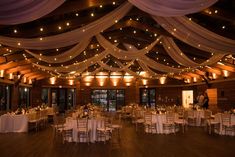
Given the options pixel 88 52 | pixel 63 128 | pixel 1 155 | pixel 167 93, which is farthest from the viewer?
pixel 167 93

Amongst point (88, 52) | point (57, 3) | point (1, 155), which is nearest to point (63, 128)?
point (1, 155)

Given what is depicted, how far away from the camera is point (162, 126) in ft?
37.8

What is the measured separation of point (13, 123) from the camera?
12.0 meters

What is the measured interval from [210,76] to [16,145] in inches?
528

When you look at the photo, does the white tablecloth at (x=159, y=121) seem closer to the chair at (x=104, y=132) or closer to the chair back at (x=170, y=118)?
the chair back at (x=170, y=118)

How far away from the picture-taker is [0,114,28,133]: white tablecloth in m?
11.8

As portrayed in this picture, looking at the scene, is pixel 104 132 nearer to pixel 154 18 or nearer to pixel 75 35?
pixel 75 35

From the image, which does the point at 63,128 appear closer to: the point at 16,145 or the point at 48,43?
the point at 16,145

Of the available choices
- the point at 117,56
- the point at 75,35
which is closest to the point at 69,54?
the point at 117,56

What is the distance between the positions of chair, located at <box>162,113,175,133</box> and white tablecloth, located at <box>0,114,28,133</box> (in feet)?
19.1

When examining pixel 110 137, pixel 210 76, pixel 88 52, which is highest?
pixel 88 52

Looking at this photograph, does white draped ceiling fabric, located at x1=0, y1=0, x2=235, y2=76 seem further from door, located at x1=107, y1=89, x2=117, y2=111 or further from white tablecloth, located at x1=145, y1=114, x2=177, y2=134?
door, located at x1=107, y1=89, x2=117, y2=111

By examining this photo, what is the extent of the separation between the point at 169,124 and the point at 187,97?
41.7 feet

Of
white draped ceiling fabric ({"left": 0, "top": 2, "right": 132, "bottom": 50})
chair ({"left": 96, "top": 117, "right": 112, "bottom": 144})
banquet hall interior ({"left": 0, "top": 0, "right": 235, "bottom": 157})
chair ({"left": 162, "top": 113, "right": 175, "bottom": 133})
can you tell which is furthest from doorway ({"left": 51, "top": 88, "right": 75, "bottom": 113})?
white draped ceiling fabric ({"left": 0, "top": 2, "right": 132, "bottom": 50})
